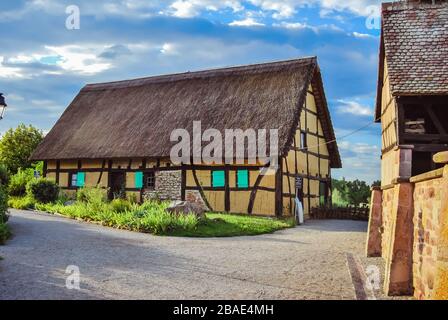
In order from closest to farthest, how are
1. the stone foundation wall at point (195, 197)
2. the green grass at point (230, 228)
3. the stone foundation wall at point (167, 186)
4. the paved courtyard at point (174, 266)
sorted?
1. the paved courtyard at point (174, 266)
2. the green grass at point (230, 228)
3. the stone foundation wall at point (195, 197)
4. the stone foundation wall at point (167, 186)

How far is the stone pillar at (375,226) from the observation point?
10.6m

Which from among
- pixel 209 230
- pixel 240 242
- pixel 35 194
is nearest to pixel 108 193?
pixel 35 194

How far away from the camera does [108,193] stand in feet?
75.0

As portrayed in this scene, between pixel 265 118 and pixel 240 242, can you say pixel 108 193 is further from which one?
pixel 240 242

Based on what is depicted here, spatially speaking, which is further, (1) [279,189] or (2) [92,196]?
(1) [279,189]

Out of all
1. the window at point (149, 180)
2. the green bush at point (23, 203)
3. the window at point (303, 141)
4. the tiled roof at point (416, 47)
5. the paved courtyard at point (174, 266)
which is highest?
the tiled roof at point (416, 47)

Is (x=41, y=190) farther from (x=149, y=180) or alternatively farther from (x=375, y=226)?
(x=375, y=226)

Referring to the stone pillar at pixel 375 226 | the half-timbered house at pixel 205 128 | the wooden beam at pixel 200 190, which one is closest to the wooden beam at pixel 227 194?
the half-timbered house at pixel 205 128

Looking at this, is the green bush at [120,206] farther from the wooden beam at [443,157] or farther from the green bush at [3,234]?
the wooden beam at [443,157]

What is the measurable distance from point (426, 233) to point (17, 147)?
29412mm

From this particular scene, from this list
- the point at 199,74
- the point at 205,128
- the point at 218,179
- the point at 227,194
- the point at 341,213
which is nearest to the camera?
the point at 227,194

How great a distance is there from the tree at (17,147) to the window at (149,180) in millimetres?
12644

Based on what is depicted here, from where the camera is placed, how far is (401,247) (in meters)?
7.37

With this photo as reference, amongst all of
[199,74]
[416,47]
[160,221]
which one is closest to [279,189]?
[160,221]
